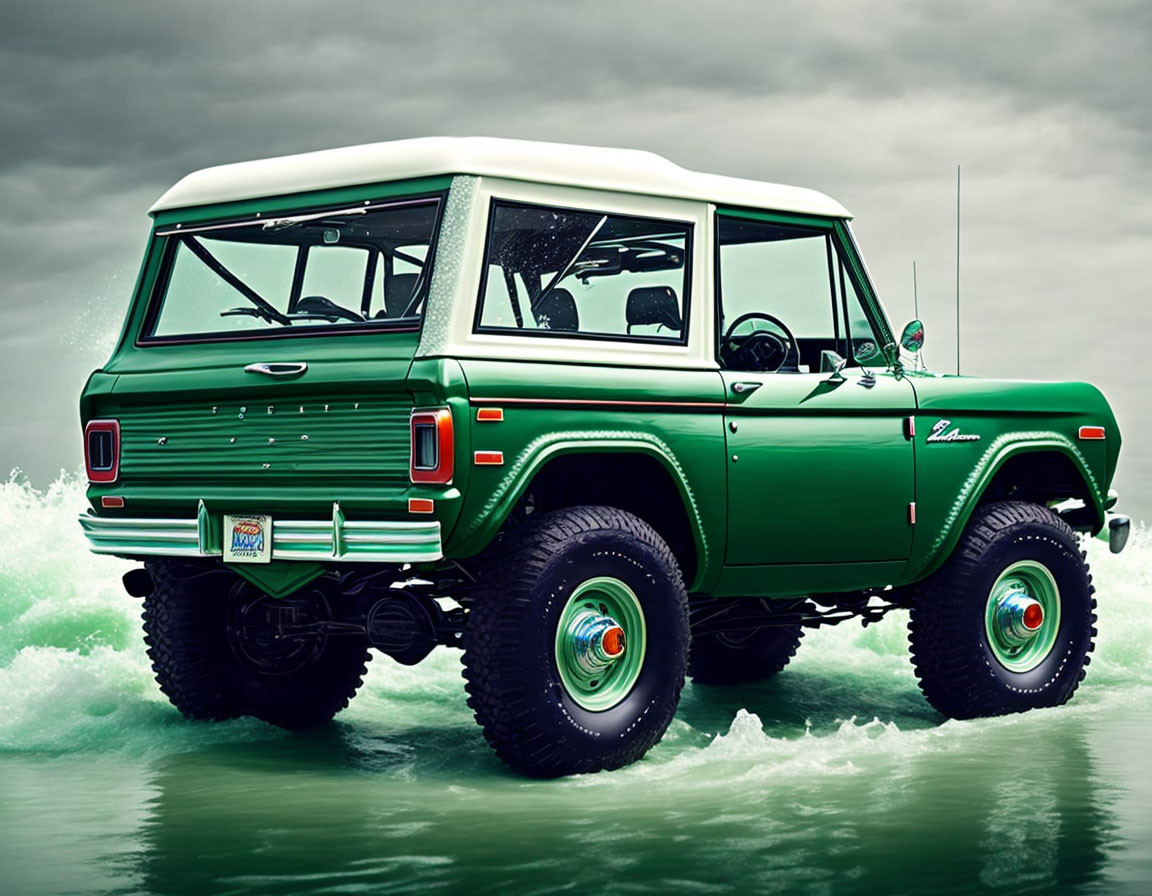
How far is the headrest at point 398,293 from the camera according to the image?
874 centimetres

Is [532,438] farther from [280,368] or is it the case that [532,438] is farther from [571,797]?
[571,797]

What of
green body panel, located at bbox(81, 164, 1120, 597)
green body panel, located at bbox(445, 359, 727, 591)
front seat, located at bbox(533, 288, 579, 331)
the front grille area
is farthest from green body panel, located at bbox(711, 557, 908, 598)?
the front grille area

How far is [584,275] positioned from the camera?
863 cm

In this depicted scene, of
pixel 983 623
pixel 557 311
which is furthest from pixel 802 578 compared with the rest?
pixel 557 311

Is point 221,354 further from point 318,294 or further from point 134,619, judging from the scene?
point 134,619

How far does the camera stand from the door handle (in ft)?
26.1

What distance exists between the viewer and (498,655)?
25.3 ft

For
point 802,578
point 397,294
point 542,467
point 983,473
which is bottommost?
point 802,578

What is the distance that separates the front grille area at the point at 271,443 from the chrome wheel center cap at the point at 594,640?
1020 millimetres

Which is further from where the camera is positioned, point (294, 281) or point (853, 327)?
point (853, 327)

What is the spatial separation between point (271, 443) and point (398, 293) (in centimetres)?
116

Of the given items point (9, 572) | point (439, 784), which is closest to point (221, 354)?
point (439, 784)

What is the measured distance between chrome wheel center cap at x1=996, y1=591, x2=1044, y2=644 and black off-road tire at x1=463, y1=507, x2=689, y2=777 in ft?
8.21

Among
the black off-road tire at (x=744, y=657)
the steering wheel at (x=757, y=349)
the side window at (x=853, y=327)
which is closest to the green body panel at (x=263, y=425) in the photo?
the steering wheel at (x=757, y=349)
